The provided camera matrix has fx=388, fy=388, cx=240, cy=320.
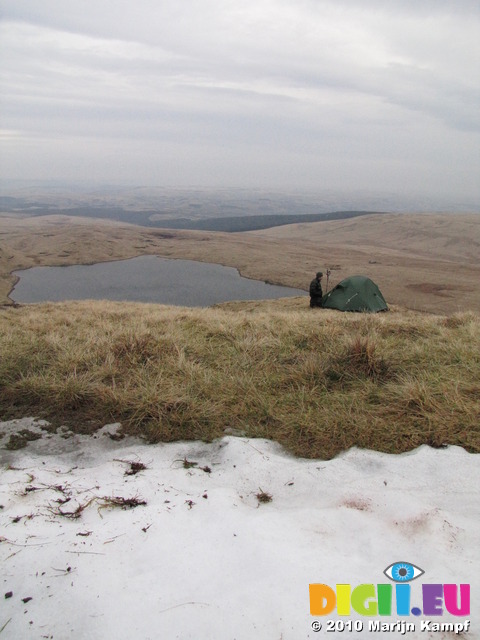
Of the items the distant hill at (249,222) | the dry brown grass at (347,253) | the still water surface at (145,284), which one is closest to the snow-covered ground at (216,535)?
the dry brown grass at (347,253)

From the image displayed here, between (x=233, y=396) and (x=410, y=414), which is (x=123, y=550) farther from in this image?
(x=410, y=414)

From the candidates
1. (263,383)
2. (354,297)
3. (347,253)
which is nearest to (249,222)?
(347,253)

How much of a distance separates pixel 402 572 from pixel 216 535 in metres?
1.22

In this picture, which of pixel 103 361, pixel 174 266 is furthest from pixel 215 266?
pixel 103 361

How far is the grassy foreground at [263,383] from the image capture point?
4.26 meters

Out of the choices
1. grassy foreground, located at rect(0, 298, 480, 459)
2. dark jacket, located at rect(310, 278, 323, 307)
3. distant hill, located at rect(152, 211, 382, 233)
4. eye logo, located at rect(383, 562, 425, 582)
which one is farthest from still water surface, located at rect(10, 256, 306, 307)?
distant hill, located at rect(152, 211, 382, 233)

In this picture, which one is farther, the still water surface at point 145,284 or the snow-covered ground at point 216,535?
the still water surface at point 145,284

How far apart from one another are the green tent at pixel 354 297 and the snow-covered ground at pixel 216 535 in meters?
14.0

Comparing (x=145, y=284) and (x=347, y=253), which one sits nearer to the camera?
(x=145, y=284)

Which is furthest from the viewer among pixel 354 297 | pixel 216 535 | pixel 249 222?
pixel 249 222

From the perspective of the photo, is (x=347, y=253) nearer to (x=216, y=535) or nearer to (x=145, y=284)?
(x=145, y=284)

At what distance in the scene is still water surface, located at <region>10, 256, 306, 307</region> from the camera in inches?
1191

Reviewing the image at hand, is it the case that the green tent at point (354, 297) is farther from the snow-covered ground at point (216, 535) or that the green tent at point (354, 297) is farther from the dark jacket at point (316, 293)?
the snow-covered ground at point (216, 535)

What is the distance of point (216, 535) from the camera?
2.73 m
